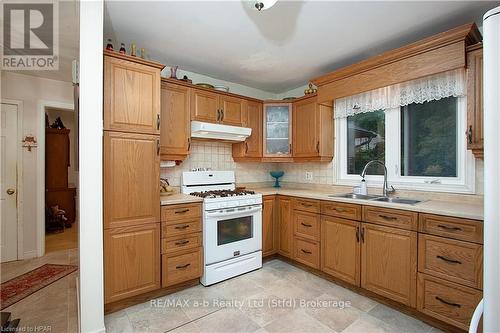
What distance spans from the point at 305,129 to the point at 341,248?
1.59 m

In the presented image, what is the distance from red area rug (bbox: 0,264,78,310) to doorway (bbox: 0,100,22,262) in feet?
1.92

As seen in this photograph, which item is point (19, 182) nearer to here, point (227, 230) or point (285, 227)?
point (227, 230)

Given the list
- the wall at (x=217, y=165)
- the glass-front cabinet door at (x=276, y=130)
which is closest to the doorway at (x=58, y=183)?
the wall at (x=217, y=165)

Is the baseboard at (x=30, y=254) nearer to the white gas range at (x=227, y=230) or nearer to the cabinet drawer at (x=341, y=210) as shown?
the white gas range at (x=227, y=230)

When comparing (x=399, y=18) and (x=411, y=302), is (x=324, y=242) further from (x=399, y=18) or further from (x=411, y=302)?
(x=399, y=18)

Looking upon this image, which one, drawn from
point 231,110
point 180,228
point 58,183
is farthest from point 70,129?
point 180,228

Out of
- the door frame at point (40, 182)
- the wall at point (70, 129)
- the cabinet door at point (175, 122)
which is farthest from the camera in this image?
the wall at point (70, 129)

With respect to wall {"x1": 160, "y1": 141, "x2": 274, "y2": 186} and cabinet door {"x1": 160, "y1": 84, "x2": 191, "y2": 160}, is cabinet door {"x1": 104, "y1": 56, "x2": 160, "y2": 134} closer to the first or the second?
cabinet door {"x1": 160, "y1": 84, "x2": 191, "y2": 160}

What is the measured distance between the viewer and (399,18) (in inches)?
81.4

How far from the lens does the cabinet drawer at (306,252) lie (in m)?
2.79

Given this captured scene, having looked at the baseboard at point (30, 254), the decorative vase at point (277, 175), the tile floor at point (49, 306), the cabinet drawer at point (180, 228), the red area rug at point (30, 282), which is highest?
the decorative vase at point (277, 175)

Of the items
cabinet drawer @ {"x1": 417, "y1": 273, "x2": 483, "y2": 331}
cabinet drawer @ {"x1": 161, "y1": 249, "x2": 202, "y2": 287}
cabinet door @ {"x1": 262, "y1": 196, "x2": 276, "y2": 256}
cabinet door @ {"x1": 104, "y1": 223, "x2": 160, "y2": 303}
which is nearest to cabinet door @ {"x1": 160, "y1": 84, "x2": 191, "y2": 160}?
cabinet door @ {"x1": 104, "y1": 223, "x2": 160, "y2": 303}

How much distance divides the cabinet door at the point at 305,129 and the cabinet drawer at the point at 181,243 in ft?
5.81

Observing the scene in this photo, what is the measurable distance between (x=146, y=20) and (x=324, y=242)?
274 centimetres
